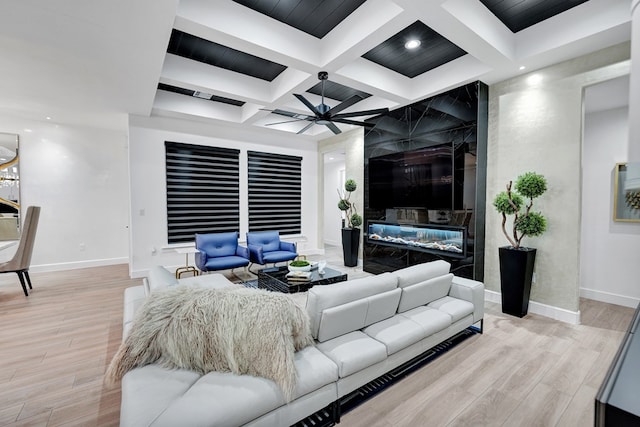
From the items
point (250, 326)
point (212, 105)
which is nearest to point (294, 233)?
point (212, 105)

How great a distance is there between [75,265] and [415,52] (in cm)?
728

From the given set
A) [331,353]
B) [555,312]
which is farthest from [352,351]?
[555,312]

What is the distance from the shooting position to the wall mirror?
503 centimetres

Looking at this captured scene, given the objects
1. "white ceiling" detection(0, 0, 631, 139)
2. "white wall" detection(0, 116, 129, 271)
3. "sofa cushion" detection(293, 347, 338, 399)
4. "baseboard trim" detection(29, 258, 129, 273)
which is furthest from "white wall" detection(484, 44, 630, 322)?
"baseboard trim" detection(29, 258, 129, 273)

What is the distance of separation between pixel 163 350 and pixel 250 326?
1.74 ft

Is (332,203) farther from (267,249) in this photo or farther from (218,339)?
(218,339)

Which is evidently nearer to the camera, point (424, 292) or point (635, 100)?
point (635, 100)

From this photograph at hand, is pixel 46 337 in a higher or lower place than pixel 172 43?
lower

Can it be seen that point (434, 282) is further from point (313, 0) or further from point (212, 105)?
point (212, 105)

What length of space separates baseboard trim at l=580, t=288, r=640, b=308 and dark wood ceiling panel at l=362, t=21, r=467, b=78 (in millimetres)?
3885

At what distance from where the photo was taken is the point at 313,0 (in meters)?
2.72

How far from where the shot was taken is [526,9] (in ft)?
9.56

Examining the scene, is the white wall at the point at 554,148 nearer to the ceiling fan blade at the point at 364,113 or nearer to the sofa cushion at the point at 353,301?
the ceiling fan blade at the point at 364,113

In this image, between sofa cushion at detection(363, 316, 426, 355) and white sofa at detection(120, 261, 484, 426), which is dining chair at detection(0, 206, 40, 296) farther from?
sofa cushion at detection(363, 316, 426, 355)
